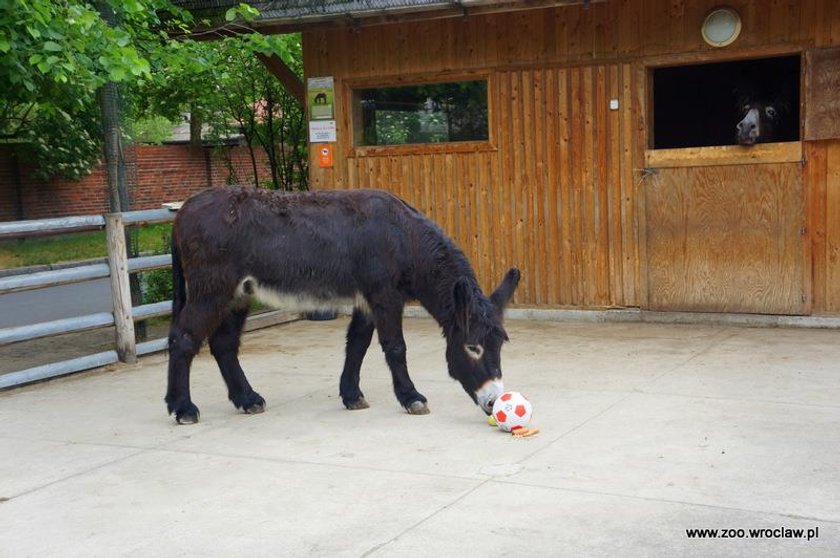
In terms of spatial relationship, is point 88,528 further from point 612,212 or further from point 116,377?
point 612,212

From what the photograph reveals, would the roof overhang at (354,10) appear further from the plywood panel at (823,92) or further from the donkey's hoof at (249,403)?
the donkey's hoof at (249,403)

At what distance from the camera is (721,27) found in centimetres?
898

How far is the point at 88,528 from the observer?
14.7 feet

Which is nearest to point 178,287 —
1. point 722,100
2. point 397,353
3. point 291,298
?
point 291,298

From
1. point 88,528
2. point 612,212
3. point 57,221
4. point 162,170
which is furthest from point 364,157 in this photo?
point 162,170

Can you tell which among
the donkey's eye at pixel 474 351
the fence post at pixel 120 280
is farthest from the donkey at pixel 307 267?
the fence post at pixel 120 280

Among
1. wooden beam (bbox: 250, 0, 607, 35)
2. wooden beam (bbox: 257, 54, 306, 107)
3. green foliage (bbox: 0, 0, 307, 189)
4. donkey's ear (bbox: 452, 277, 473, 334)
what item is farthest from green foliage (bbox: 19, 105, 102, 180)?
donkey's ear (bbox: 452, 277, 473, 334)

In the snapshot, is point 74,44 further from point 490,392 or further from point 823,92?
point 823,92

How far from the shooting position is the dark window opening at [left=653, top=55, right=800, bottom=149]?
9820mm

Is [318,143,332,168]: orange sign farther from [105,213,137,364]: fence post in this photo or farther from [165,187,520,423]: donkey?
[165,187,520,423]: donkey

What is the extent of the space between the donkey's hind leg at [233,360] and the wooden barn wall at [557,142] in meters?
4.23

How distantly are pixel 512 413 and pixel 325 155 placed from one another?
19.7 feet

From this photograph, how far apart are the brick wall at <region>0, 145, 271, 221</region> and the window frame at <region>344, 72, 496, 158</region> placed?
9.66 metres

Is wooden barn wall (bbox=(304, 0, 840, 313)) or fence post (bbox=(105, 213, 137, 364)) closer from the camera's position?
fence post (bbox=(105, 213, 137, 364))
